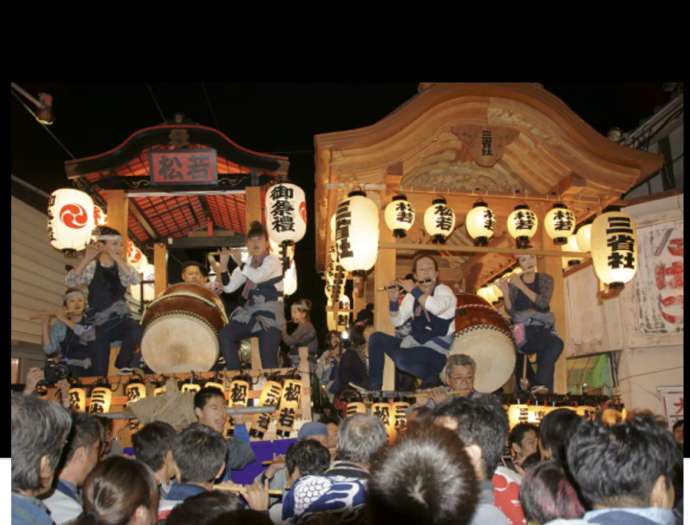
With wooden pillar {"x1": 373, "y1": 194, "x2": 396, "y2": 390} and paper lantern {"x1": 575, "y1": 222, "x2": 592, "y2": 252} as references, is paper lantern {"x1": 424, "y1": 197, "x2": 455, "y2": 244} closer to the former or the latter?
wooden pillar {"x1": 373, "y1": 194, "x2": 396, "y2": 390}

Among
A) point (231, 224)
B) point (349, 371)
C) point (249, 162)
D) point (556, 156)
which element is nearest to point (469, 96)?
point (556, 156)

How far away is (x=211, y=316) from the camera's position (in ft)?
29.4

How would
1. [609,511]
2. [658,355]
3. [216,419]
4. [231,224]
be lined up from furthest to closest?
[231,224], [658,355], [216,419], [609,511]

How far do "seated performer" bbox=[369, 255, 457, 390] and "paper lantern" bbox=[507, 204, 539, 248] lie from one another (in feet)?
8.35

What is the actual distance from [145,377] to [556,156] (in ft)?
22.0

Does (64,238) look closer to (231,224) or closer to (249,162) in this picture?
(249,162)

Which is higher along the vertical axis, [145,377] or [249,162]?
[249,162]

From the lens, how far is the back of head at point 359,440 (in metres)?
3.92

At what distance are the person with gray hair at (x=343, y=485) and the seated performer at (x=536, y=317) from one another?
18.8ft

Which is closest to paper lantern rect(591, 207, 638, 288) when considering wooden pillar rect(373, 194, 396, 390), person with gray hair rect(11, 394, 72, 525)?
wooden pillar rect(373, 194, 396, 390)

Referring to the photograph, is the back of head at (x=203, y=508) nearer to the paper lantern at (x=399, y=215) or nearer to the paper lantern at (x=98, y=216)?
the paper lantern at (x=399, y=215)

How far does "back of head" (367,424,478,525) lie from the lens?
7.11ft

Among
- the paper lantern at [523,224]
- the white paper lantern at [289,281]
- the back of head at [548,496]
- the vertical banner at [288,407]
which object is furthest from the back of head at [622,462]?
the white paper lantern at [289,281]

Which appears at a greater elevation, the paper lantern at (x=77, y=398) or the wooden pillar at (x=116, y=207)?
the wooden pillar at (x=116, y=207)
